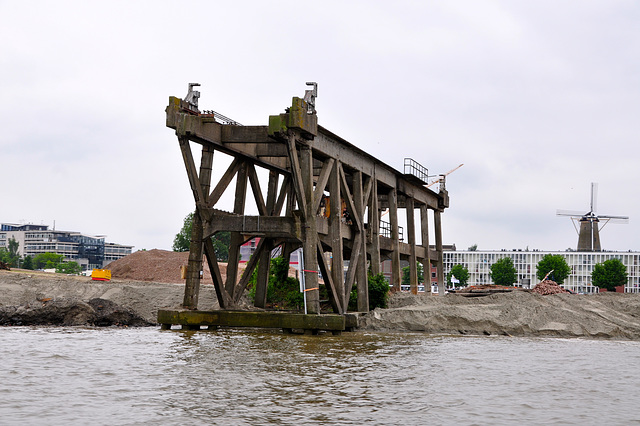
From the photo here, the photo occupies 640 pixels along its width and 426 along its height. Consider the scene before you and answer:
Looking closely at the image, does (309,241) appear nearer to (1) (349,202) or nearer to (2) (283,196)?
(1) (349,202)

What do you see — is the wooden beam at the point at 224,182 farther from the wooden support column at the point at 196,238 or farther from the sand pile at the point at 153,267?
the sand pile at the point at 153,267

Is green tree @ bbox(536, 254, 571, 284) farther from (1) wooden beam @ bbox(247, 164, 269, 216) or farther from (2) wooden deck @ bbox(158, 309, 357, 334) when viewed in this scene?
(2) wooden deck @ bbox(158, 309, 357, 334)

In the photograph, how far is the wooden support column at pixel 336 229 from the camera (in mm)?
27672

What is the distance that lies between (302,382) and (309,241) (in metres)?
12.1

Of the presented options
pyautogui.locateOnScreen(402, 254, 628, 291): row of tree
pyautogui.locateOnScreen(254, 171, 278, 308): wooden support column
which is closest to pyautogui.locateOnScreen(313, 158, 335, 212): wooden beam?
pyautogui.locateOnScreen(254, 171, 278, 308): wooden support column

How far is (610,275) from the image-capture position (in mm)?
132625

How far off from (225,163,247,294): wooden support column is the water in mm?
6599

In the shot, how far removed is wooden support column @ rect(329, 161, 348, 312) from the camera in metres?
27.7

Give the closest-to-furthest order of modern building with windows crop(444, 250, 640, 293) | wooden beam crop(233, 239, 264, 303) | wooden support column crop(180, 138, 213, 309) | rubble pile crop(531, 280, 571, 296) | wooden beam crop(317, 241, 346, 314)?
wooden support column crop(180, 138, 213, 309)
wooden beam crop(317, 241, 346, 314)
wooden beam crop(233, 239, 264, 303)
rubble pile crop(531, 280, 571, 296)
modern building with windows crop(444, 250, 640, 293)

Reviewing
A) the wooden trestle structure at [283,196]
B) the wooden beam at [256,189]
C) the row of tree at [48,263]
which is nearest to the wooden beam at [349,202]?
the wooden trestle structure at [283,196]

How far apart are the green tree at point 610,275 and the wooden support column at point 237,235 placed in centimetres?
11759

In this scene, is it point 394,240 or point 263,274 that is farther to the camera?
point 394,240

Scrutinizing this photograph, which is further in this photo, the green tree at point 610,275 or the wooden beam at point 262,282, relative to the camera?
the green tree at point 610,275

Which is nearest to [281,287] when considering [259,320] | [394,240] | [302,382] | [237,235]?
[237,235]
